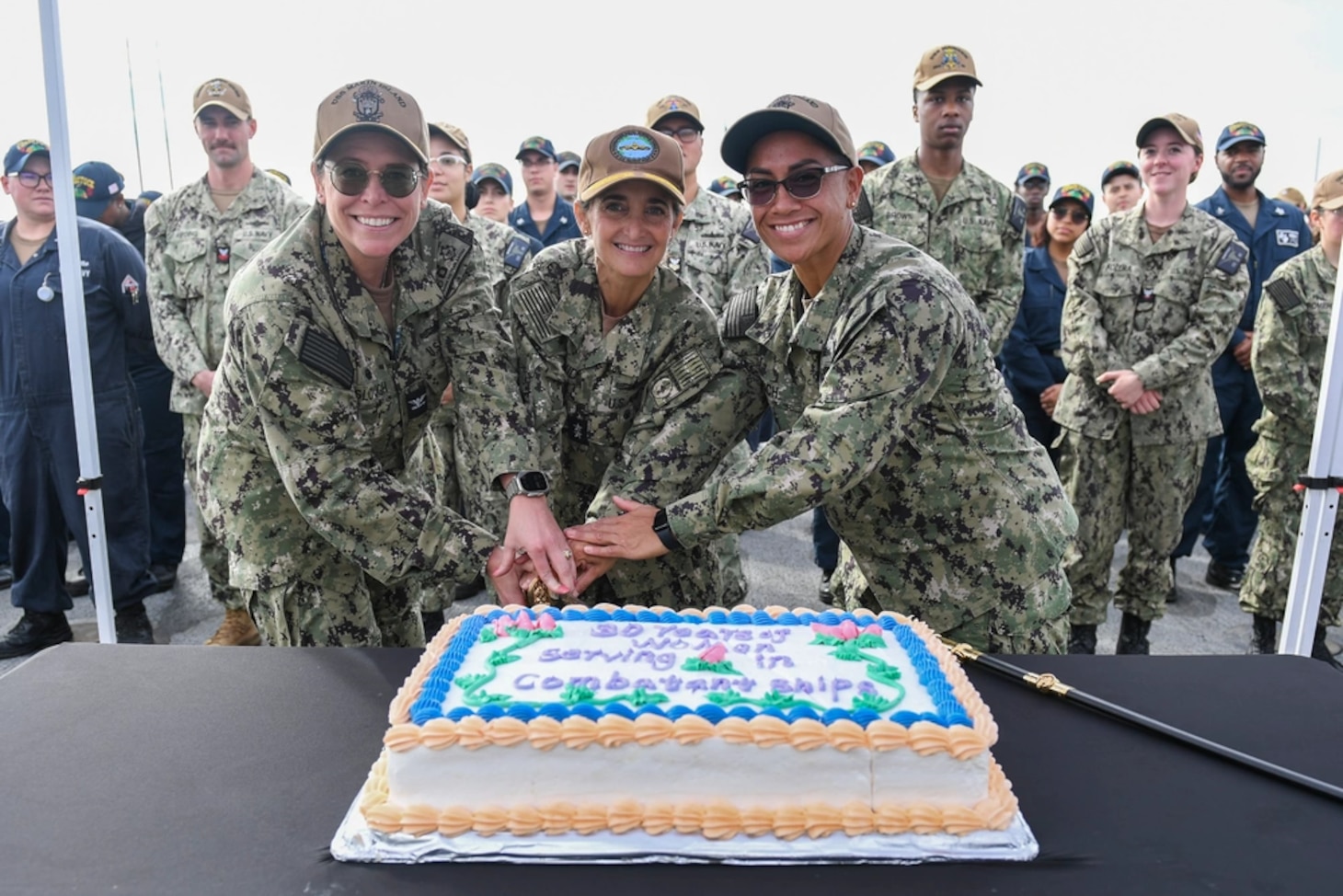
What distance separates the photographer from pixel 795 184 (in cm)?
213

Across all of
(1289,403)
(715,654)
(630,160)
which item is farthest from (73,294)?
(1289,403)

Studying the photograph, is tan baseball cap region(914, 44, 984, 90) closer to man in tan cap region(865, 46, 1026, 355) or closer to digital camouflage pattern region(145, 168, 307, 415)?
man in tan cap region(865, 46, 1026, 355)

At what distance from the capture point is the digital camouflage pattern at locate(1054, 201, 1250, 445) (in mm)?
3967

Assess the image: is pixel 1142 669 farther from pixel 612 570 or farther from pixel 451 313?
pixel 451 313

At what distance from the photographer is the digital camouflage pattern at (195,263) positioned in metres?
4.38

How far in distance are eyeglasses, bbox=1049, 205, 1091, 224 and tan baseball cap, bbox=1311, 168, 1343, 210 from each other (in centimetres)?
166

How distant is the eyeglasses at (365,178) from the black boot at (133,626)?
2.96 m

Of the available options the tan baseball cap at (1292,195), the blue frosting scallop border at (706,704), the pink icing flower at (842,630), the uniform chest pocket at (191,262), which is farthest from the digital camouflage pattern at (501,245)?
the tan baseball cap at (1292,195)

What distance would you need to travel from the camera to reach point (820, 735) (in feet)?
4.35

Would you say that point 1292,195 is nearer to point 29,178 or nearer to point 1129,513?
point 1129,513

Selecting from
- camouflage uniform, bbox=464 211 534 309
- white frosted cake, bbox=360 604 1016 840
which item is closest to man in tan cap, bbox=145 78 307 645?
camouflage uniform, bbox=464 211 534 309

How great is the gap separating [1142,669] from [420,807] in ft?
4.63

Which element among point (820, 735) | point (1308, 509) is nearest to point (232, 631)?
point (820, 735)

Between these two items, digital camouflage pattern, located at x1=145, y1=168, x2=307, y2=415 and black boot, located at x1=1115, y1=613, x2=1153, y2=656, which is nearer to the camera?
black boot, located at x1=1115, y1=613, x2=1153, y2=656
